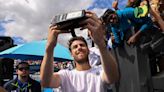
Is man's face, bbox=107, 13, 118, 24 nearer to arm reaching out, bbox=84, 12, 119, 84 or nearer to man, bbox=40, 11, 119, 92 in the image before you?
man, bbox=40, 11, 119, 92

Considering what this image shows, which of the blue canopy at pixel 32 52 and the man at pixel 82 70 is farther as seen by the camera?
the blue canopy at pixel 32 52

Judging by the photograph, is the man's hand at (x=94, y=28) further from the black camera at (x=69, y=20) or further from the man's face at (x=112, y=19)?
the man's face at (x=112, y=19)

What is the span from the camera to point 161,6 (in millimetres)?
3672

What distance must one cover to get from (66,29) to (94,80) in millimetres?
464

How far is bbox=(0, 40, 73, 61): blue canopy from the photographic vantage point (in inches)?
287

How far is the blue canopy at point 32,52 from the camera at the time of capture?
287 inches

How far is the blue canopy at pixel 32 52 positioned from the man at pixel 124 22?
407cm

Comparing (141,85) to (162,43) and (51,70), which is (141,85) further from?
(51,70)

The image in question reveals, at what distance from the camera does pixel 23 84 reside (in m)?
5.80

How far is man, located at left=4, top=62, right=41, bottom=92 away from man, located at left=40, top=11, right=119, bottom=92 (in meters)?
3.19

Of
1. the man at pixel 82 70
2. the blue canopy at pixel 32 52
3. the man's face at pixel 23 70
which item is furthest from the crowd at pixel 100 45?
the blue canopy at pixel 32 52

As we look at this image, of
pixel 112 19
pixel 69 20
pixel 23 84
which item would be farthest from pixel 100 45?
pixel 23 84

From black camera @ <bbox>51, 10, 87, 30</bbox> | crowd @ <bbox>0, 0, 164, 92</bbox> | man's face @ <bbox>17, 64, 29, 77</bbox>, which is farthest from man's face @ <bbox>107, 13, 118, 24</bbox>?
man's face @ <bbox>17, 64, 29, 77</bbox>

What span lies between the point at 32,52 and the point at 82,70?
15.6 feet
